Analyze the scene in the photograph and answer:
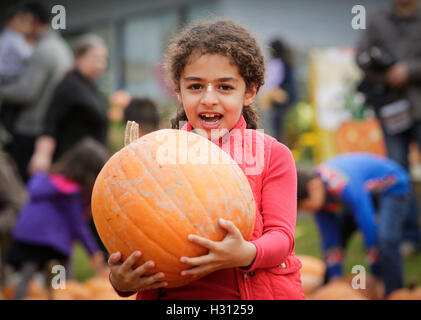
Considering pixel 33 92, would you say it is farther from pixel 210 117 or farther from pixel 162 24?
pixel 162 24

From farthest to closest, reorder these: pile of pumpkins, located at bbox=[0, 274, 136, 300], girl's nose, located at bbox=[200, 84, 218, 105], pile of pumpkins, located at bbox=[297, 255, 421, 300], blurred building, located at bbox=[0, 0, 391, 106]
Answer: blurred building, located at bbox=[0, 0, 391, 106] < pile of pumpkins, located at bbox=[0, 274, 136, 300] < pile of pumpkins, located at bbox=[297, 255, 421, 300] < girl's nose, located at bbox=[200, 84, 218, 105]

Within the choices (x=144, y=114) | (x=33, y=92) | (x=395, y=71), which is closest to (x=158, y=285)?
(x=144, y=114)

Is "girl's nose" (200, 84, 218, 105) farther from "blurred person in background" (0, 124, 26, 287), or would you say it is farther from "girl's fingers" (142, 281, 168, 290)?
"blurred person in background" (0, 124, 26, 287)

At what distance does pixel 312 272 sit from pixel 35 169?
7.74 ft

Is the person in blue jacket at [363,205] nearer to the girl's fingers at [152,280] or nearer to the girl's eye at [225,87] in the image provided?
the girl's eye at [225,87]

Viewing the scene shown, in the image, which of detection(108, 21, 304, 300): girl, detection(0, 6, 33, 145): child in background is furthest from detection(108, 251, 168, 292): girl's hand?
detection(0, 6, 33, 145): child in background

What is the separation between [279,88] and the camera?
366 inches

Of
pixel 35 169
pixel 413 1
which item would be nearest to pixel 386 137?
pixel 413 1

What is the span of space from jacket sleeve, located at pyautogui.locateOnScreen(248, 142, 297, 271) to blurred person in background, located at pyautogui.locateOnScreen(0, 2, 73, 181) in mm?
3919

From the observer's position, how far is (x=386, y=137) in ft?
A: 16.5

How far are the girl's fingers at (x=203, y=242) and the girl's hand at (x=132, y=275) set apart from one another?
4.9 inches

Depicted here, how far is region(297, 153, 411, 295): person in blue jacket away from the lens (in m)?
4.30

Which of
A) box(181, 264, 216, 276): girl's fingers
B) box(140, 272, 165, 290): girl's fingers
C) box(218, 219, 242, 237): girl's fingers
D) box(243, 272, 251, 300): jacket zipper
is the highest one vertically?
box(218, 219, 242, 237): girl's fingers

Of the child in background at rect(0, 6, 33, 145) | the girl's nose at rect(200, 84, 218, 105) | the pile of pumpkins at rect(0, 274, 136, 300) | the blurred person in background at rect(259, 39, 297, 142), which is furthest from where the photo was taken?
the blurred person in background at rect(259, 39, 297, 142)
